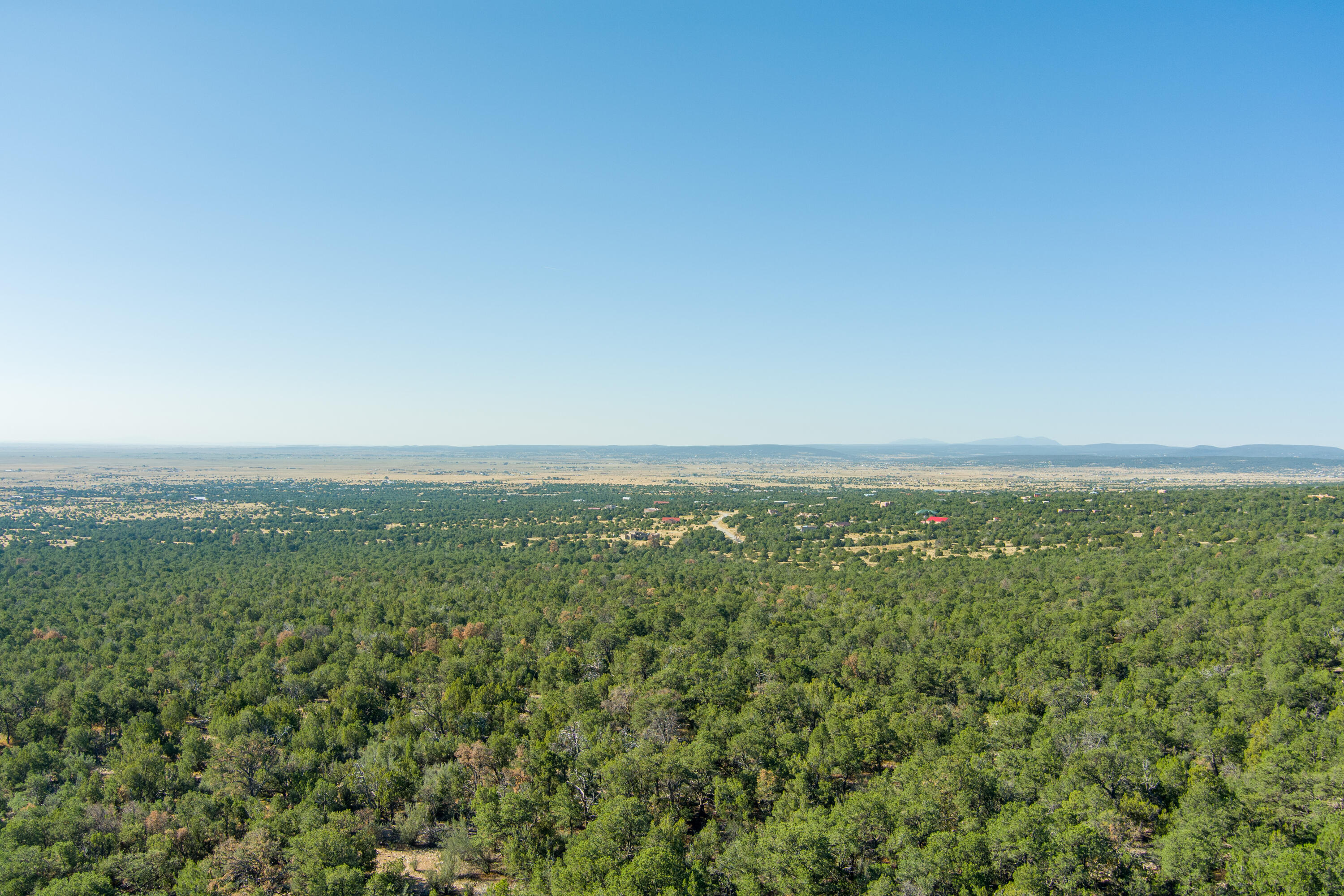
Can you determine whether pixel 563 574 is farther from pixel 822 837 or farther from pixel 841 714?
pixel 822 837

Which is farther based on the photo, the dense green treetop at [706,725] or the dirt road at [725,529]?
the dirt road at [725,529]

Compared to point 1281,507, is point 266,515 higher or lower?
lower

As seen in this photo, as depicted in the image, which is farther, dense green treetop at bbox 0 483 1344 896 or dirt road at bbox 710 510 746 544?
dirt road at bbox 710 510 746 544

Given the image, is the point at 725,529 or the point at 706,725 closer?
the point at 706,725

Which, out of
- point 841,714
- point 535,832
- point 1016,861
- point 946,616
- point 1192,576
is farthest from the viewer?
point 1192,576

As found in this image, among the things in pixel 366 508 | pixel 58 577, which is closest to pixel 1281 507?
pixel 58 577

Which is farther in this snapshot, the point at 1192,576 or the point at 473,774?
the point at 1192,576

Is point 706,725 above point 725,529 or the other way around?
above

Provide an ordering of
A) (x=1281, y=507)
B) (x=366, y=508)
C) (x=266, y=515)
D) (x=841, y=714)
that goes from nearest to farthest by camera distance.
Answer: (x=841, y=714) → (x=1281, y=507) → (x=266, y=515) → (x=366, y=508)

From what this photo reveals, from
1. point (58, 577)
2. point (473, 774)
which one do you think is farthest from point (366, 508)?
point (473, 774)
